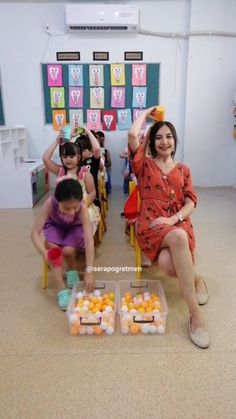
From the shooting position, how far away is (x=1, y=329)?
151 centimetres

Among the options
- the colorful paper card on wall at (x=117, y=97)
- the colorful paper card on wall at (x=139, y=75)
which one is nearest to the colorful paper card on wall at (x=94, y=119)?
the colorful paper card on wall at (x=117, y=97)

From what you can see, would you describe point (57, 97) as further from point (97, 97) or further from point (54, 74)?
point (97, 97)

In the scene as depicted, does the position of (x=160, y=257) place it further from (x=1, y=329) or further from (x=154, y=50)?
(x=154, y=50)

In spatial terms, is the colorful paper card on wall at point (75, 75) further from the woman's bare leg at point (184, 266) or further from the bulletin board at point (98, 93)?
the woman's bare leg at point (184, 266)

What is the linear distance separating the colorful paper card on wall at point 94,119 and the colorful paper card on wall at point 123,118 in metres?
0.26

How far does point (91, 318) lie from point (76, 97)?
326 centimetres

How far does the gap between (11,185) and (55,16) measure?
2155 mm

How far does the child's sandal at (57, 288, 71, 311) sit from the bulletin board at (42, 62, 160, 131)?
2817 millimetres

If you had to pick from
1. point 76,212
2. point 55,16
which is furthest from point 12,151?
point 76,212

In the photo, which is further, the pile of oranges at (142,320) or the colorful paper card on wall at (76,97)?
the colorful paper card on wall at (76,97)

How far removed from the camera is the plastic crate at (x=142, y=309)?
4.85ft

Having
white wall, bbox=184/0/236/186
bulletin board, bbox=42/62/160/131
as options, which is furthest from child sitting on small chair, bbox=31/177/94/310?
white wall, bbox=184/0/236/186

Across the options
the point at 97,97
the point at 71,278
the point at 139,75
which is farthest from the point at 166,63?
the point at 71,278

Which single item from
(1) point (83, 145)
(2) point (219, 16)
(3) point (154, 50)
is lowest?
(1) point (83, 145)
